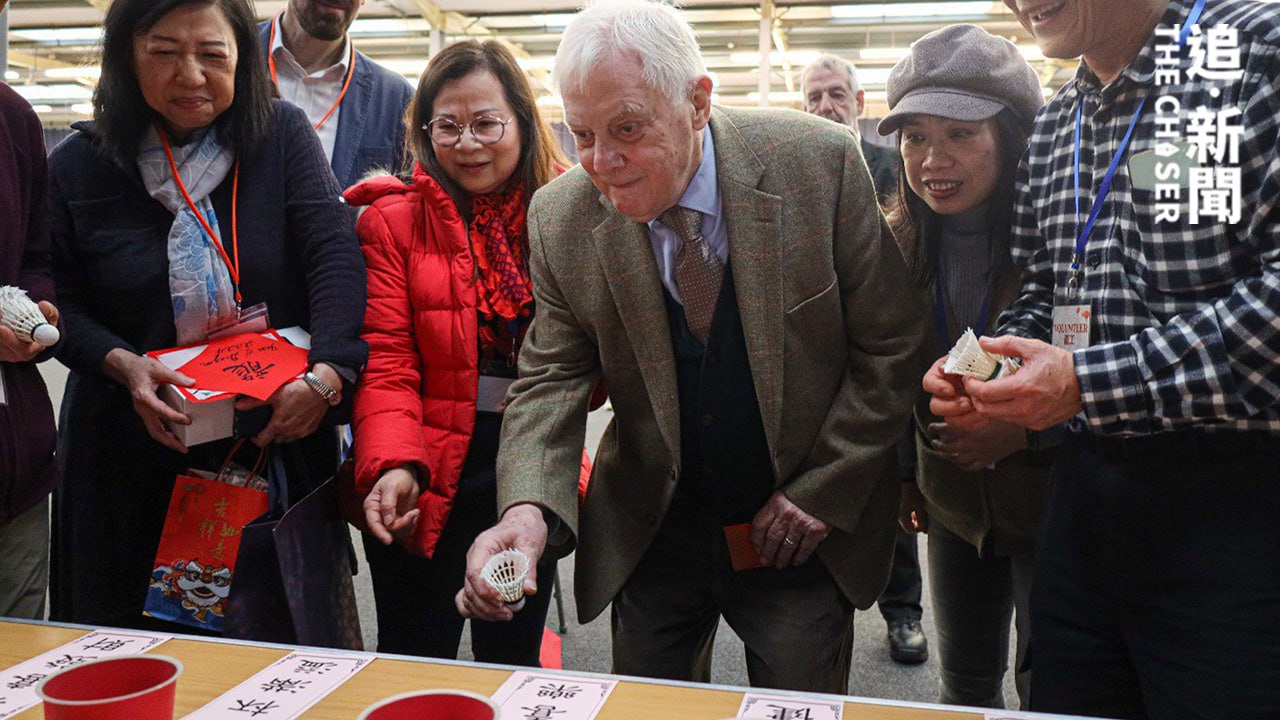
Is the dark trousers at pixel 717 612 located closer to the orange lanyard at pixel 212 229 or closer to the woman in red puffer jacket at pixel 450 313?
the woman in red puffer jacket at pixel 450 313

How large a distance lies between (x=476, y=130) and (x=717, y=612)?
917 mm

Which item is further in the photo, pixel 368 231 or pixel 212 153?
pixel 368 231

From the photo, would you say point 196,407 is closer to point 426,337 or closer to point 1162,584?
point 426,337

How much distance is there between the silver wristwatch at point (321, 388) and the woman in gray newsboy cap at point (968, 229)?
970mm

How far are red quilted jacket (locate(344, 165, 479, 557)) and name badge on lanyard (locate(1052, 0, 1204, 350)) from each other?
3.04 ft

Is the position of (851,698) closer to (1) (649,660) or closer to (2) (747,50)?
(1) (649,660)

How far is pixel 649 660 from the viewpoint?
4.91 ft

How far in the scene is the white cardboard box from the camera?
4.74 ft

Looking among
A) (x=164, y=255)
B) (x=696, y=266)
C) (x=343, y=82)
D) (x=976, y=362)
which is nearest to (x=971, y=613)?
(x=976, y=362)

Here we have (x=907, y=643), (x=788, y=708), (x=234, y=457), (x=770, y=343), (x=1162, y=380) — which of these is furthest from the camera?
(x=907, y=643)

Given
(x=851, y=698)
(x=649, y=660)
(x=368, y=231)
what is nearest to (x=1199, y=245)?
(x=851, y=698)

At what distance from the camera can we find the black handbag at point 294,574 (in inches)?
54.1

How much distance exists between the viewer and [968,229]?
155 centimetres

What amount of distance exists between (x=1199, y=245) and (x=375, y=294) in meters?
1.24
